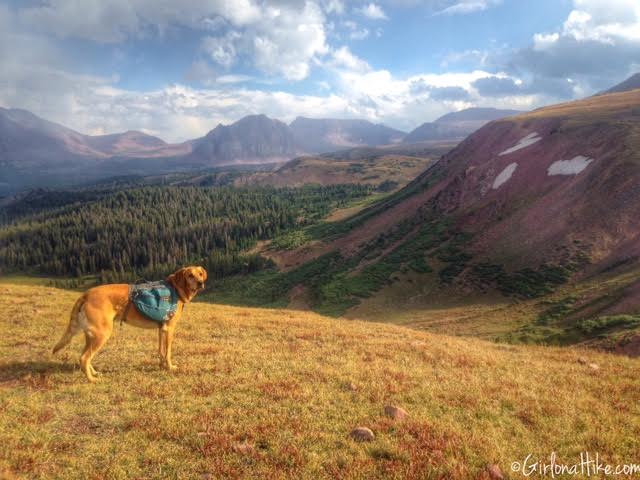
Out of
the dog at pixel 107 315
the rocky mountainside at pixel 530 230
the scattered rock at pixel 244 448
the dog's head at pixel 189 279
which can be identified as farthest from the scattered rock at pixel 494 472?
the rocky mountainside at pixel 530 230

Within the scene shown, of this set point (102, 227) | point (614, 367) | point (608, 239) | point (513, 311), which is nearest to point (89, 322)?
point (614, 367)

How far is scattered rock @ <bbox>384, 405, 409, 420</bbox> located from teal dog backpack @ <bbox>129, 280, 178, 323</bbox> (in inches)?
265

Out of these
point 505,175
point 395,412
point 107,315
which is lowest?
point 395,412

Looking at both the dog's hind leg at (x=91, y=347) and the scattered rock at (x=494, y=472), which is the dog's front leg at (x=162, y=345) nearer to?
the dog's hind leg at (x=91, y=347)

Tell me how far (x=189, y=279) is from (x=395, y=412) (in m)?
6.85

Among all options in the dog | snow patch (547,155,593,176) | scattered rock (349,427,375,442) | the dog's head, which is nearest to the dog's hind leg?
the dog

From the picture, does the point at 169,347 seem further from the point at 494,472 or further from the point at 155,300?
the point at 494,472

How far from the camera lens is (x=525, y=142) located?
63844mm

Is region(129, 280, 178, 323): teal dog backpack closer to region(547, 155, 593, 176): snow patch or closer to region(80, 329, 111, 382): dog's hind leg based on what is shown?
region(80, 329, 111, 382): dog's hind leg

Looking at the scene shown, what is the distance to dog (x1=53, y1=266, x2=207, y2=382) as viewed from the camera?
32.7 ft

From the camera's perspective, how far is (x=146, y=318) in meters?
10.7

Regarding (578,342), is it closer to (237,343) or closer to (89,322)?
(237,343)

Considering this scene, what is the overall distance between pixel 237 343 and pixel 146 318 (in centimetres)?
460

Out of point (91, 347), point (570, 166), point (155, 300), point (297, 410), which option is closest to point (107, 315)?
point (91, 347)
